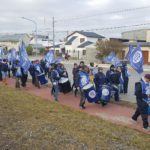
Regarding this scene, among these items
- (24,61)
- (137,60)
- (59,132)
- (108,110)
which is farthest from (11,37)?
(59,132)

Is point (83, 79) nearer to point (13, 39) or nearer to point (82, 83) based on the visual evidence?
point (82, 83)

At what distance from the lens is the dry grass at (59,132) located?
781 centimetres

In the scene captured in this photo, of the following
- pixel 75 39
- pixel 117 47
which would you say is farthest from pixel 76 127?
pixel 75 39

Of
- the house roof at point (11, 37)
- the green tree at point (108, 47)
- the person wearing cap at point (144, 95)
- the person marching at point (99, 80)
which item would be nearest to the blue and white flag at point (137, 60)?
the person marching at point (99, 80)

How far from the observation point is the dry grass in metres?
7.81

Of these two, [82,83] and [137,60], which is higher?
[137,60]

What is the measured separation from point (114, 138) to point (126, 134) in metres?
0.62

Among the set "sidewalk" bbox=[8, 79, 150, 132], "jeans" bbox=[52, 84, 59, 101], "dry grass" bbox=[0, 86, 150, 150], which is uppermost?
"jeans" bbox=[52, 84, 59, 101]

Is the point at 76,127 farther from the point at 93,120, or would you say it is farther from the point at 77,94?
the point at 77,94

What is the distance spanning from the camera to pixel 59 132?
8.93 meters

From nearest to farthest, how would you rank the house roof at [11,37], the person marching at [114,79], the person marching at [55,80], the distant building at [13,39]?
the person marching at [114,79] → the person marching at [55,80] → the distant building at [13,39] → the house roof at [11,37]

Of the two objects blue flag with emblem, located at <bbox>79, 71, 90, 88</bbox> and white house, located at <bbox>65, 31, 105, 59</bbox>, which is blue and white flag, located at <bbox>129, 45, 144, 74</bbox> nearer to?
blue flag with emblem, located at <bbox>79, 71, 90, 88</bbox>

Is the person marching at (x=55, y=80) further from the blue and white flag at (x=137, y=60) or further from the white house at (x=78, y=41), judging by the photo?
the white house at (x=78, y=41)

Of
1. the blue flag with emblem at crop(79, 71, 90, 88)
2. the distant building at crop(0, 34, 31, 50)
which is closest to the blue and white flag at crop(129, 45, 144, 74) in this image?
the blue flag with emblem at crop(79, 71, 90, 88)
